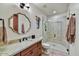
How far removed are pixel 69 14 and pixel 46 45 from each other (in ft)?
1.79

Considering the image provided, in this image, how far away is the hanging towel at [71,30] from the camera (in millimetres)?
1603

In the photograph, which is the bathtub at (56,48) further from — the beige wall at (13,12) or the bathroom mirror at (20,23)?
the bathroom mirror at (20,23)

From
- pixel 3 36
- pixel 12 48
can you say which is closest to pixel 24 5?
pixel 3 36

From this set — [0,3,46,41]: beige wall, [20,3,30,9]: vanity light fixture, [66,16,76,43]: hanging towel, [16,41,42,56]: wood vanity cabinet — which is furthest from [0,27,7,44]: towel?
[66,16,76,43]: hanging towel

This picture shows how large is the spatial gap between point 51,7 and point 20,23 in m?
0.50

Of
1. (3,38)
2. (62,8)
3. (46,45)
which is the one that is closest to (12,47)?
(3,38)

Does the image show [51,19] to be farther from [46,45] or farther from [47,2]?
[46,45]

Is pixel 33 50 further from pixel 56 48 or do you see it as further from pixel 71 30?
pixel 71 30

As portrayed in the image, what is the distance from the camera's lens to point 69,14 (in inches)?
63.1

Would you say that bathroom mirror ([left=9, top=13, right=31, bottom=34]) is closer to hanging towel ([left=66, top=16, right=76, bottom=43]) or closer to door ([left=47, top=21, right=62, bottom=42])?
door ([left=47, top=21, right=62, bottom=42])

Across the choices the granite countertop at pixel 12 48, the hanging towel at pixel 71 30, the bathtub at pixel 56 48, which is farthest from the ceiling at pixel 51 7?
the granite countertop at pixel 12 48

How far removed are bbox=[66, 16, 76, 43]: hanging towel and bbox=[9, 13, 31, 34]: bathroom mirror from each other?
571 millimetres

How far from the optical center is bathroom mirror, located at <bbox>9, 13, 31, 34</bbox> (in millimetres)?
1588

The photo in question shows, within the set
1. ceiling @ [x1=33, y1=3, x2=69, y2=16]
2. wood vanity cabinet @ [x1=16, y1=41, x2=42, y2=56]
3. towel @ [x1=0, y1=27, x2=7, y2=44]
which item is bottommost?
wood vanity cabinet @ [x1=16, y1=41, x2=42, y2=56]
